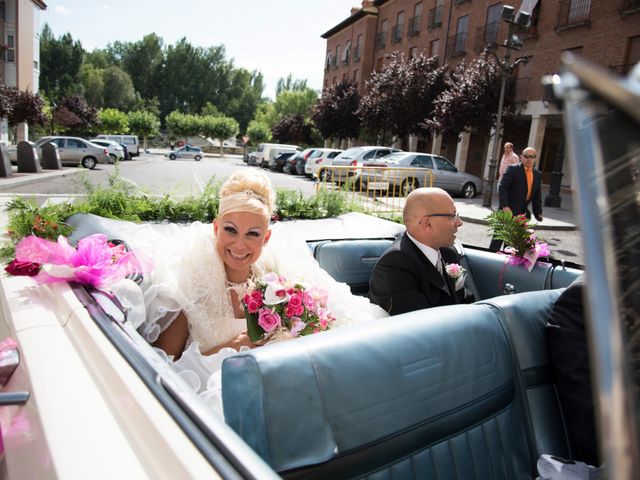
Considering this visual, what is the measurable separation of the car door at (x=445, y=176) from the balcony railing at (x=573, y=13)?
8.13 meters

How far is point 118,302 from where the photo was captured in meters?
2.02

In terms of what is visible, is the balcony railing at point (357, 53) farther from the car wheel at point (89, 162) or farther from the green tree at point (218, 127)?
the green tree at point (218, 127)

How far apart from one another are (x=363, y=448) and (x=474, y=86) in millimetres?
20118

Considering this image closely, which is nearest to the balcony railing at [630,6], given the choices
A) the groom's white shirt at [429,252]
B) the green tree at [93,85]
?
the groom's white shirt at [429,252]

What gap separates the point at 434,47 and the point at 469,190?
15.3 m

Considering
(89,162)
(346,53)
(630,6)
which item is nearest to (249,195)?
(630,6)

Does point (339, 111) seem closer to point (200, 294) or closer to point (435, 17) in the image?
point (435, 17)

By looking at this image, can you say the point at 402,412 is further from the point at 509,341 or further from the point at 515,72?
the point at 515,72

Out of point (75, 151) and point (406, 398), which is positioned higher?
point (75, 151)

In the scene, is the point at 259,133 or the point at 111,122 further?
the point at 259,133

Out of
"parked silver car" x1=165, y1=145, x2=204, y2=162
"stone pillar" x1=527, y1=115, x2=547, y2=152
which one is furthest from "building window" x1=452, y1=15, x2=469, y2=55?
"parked silver car" x1=165, y1=145, x2=204, y2=162

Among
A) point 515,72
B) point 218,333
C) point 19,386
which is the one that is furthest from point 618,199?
point 515,72

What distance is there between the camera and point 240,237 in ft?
8.04

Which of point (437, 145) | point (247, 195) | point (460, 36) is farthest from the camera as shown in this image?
point (437, 145)
